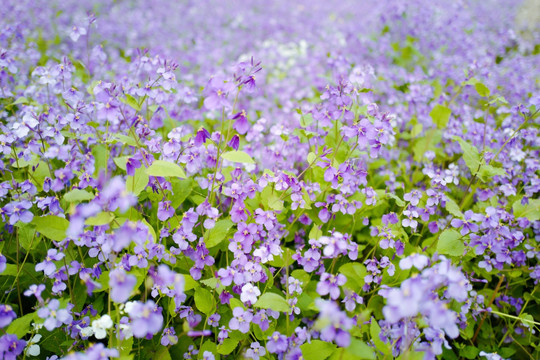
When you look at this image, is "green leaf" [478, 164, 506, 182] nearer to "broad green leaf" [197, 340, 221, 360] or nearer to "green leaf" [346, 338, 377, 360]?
"green leaf" [346, 338, 377, 360]

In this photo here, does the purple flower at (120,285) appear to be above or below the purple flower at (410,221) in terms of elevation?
above

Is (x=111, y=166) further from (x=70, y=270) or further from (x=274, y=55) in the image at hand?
(x=274, y=55)

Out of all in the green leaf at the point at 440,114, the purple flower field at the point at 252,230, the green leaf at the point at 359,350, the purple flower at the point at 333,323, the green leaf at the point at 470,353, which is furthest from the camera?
the green leaf at the point at 440,114

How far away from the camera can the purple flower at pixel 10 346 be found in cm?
150

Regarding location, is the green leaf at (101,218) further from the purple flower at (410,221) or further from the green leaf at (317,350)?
the purple flower at (410,221)

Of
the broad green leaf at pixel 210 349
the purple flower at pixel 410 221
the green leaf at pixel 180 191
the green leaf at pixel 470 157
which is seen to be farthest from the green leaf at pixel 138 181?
the green leaf at pixel 470 157

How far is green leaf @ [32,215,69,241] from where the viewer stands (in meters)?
1.78

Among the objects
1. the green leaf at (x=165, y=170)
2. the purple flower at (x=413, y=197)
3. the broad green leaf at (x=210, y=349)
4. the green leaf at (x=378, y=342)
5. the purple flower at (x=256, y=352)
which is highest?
the green leaf at (x=165, y=170)

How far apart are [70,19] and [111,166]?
5629 millimetres

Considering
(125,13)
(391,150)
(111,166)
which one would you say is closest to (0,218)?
(111,166)

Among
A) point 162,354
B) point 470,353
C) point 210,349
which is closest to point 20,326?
point 162,354

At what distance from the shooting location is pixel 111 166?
8.50ft

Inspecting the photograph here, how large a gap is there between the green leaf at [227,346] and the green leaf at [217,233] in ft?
1.54

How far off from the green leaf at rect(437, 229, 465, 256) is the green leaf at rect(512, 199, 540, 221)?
0.54 metres
